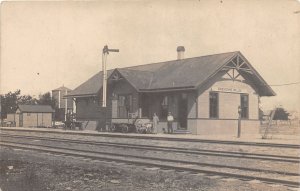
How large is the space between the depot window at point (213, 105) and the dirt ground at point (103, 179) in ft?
47.6

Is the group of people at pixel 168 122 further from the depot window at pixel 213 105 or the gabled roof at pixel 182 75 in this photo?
the depot window at pixel 213 105

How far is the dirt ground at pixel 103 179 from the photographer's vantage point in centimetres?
829

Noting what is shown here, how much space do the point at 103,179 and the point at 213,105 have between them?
17.1 metres

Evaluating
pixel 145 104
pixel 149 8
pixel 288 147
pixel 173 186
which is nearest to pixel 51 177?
pixel 173 186

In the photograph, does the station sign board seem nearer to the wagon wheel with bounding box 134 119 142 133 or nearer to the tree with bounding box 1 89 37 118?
the wagon wheel with bounding box 134 119 142 133

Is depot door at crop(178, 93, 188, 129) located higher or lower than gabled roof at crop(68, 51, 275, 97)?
lower

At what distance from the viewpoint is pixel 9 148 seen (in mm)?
16781

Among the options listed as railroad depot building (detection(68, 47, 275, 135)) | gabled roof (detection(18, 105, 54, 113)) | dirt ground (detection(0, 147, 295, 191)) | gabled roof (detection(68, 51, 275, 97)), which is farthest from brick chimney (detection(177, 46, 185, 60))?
dirt ground (detection(0, 147, 295, 191))

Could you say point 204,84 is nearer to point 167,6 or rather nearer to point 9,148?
point 9,148

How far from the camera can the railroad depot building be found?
25016mm

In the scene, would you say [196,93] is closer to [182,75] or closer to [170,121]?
[170,121]

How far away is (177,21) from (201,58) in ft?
54.2

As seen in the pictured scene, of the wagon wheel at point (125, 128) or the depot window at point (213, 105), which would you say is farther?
the wagon wheel at point (125, 128)

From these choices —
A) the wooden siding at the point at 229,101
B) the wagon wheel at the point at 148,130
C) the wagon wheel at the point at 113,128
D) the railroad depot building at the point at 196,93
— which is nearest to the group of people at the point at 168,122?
the wagon wheel at the point at 148,130
